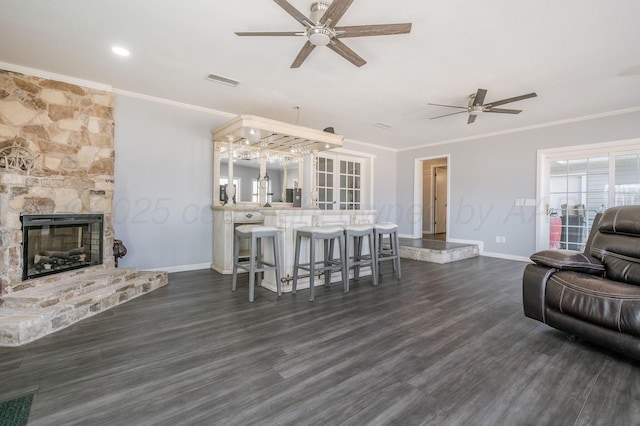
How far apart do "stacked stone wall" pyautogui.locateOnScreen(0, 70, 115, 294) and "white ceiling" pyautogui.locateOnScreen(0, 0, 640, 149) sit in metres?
0.28

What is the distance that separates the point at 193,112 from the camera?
14.9 feet

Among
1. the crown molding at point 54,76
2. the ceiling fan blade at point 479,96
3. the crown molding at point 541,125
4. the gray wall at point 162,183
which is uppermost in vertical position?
the crown molding at point 541,125

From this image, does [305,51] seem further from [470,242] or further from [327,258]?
[470,242]

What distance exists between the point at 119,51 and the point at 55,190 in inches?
65.7

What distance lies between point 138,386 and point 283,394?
820 millimetres

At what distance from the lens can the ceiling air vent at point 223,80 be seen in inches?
139

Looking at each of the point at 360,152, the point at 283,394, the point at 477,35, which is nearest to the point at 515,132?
the point at 360,152

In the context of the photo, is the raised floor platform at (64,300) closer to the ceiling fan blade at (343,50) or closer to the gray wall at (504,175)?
the ceiling fan blade at (343,50)

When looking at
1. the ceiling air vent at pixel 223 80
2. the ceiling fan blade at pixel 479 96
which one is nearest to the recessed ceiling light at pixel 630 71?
the ceiling fan blade at pixel 479 96

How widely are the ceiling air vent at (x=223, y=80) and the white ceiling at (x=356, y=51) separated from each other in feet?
0.27

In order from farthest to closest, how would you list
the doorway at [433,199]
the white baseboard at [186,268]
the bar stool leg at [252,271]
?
the doorway at [433,199]
the white baseboard at [186,268]
the bar stool leg at [252,271]

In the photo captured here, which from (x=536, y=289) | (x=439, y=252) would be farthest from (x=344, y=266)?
(x=439, y=252)

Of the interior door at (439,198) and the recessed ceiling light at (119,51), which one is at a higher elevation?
the recessed ceiling light at (119,51)

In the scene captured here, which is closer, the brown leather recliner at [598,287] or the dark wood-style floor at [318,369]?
the dark wood-style floor at [318,369]
